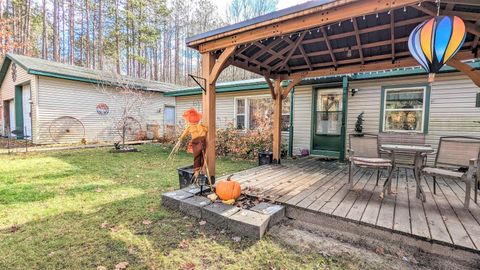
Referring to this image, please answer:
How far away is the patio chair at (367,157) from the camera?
335 cm

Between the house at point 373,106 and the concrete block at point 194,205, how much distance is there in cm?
495

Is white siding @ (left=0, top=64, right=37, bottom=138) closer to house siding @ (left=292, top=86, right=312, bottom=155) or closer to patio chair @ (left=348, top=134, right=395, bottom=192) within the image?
house siding @ (left=292, top=86, right=312, bottom=155)

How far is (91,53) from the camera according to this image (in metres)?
18.8

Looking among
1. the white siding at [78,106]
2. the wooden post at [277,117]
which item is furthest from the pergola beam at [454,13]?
the white siding at [78,106]

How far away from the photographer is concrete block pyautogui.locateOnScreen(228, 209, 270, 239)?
2447mm

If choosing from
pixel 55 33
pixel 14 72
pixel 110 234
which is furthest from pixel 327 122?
pixel 55 33

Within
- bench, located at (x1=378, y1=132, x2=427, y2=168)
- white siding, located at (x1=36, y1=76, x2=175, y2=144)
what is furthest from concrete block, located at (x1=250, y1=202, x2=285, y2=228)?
white siding, located at (x1=36, y1=76, x2=175, y2=144)

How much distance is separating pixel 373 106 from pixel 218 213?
5833mm

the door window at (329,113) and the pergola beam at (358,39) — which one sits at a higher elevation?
the pergola beam at (358,39)

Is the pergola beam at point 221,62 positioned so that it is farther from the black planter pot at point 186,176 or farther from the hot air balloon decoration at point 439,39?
the hot air balloon decoration at point 439,39

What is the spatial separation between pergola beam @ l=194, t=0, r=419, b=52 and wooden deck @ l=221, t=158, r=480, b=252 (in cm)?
223

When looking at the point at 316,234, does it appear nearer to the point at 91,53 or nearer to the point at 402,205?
the point at 402,205

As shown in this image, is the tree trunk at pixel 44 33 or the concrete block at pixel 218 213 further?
the tree trunk at pixel 44 33

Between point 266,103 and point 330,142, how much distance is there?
278 cm
